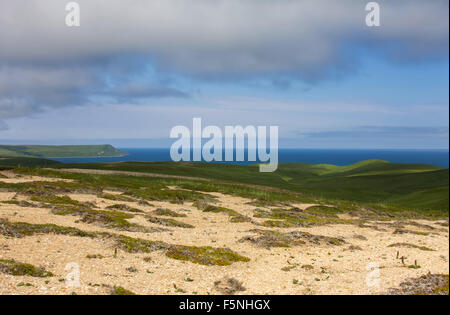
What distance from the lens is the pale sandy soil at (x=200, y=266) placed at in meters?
22.1

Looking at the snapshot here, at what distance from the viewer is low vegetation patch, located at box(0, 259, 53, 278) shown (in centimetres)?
2128

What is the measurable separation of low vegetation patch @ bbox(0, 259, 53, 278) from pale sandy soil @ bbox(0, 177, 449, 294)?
0.68 m

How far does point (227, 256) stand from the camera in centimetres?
3117

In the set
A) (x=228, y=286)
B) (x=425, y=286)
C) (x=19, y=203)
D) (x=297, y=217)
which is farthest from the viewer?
(x=297, y=217)

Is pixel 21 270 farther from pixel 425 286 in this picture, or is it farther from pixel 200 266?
pixel 425 286

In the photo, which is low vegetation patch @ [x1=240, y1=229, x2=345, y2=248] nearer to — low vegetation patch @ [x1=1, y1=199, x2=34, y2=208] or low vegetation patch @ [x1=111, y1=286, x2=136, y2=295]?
low vegetation patch @ [x1=111, y1=286, x2=136, y2=295]

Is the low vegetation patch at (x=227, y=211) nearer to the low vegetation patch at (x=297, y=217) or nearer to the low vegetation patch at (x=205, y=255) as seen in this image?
the low vegetation patch at (x=297, y=217)

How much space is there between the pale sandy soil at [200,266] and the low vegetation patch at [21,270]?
0.68 meters

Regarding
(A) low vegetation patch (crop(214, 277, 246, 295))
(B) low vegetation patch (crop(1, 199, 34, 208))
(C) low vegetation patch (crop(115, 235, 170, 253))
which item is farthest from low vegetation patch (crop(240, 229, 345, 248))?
(B) low vegetation patch (crop(1, 199, 34, 208))

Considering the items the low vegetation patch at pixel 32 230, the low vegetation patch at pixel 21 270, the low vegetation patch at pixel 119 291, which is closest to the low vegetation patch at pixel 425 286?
the low vegetation patch at pixel 119 291

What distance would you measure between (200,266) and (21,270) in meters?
12.9

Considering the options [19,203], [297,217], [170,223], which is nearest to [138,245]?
[170,223]

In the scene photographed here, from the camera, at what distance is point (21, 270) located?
21.7 m
